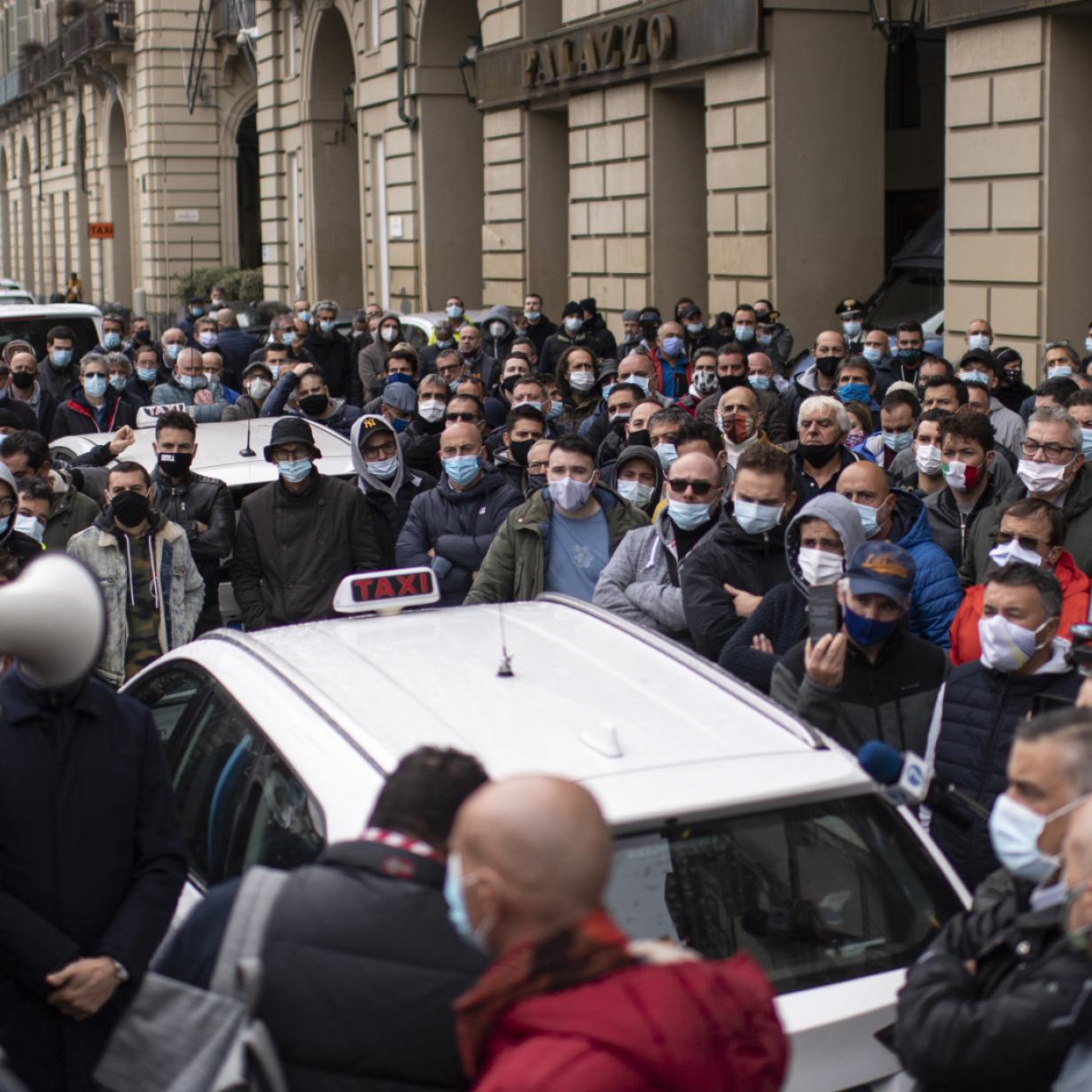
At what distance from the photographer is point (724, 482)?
7.37 metres

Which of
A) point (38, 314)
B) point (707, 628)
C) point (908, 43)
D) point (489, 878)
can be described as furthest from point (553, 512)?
point (908, 43)

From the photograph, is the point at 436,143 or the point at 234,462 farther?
the point at 436,143

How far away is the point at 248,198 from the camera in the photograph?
171ft

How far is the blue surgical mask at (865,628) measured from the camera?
490cm

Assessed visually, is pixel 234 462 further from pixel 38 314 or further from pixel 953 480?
pixel 38 314

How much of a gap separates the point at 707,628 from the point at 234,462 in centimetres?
420

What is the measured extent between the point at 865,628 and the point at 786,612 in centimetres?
81

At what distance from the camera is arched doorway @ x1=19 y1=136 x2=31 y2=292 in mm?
67938

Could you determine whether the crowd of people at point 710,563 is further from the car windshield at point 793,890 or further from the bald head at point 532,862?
the car windshield at point 793,890

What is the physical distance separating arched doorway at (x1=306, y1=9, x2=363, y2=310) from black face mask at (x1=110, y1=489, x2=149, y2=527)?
26505mm

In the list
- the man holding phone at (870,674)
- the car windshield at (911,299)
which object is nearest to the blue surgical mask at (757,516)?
the man holding phone at (870,674)

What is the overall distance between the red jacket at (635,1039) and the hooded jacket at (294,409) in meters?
9.22

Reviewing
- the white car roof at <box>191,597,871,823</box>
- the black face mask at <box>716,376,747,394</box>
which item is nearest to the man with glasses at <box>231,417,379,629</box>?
the white car roof at <box>191,597,871,823</box>

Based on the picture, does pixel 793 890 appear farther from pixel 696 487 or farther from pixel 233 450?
pixel 233 450
